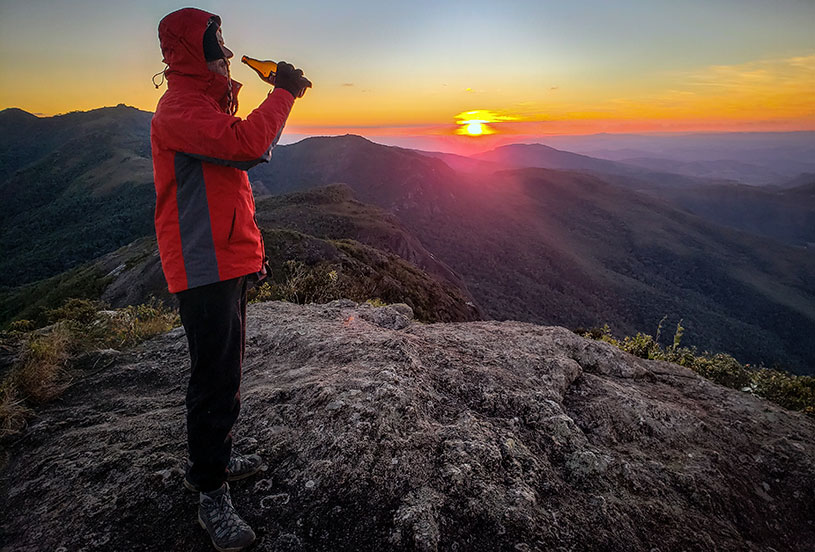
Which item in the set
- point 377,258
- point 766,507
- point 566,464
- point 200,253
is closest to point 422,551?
point 566,464

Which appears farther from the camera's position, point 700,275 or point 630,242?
point 630,242

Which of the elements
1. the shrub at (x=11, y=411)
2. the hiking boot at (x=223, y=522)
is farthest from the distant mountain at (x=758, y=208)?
the shrub at (x=11, y=411)

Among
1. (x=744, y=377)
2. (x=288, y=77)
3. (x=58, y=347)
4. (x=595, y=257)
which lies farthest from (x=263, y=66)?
(x=595, y=257)

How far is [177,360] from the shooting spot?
14.8 feet

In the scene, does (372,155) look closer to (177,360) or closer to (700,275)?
(700,275)

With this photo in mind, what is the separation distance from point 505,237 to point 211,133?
A: 70842 millimetres

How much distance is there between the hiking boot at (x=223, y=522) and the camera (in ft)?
6.86

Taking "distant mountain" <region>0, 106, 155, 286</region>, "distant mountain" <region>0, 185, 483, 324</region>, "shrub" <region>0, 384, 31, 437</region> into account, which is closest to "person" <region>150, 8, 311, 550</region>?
"shrub" <region>0, 384, 31, 437</region>

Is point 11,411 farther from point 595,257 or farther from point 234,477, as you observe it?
point 595,257

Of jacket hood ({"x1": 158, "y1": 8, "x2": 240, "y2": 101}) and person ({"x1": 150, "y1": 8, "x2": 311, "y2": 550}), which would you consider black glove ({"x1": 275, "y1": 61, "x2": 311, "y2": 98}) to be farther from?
jacket hood ({"x1": 158, "y1": 8, "x2": 240, "y2": 101})

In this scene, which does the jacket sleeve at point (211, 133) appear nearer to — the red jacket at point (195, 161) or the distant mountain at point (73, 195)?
the red jacket at point (195, 161)

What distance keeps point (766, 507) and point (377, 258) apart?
27992mm

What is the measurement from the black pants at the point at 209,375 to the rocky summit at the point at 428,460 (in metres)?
0.33

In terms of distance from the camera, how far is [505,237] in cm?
7006
